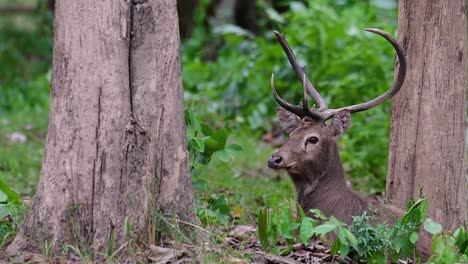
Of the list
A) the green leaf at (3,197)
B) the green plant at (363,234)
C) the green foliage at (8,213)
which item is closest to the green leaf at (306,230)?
the green plant at (363,234)

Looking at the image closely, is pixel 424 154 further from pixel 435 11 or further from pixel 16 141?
pixel 16 141

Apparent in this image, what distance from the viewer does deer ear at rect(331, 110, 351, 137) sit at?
22.8ft

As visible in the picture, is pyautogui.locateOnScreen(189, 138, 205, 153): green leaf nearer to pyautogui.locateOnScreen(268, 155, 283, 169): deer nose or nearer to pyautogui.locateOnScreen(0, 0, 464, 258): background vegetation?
pyautogui.locateOnScreen(0, 0, 464, 258): background vegetation

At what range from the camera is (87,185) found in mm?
5594

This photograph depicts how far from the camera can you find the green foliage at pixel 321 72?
1026cm

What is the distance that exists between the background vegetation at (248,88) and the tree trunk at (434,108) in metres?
1.27

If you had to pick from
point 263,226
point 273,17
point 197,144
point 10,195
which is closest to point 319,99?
point 197,144

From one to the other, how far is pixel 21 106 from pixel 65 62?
24.5 ft

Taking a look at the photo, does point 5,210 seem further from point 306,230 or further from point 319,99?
point 319,99

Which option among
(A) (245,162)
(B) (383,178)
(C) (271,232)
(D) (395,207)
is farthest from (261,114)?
(C) (271,232)

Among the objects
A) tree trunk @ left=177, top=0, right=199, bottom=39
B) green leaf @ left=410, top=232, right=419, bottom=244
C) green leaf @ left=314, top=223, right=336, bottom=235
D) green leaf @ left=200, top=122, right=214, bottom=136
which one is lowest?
green leaf @ left=410, top=232, right=419, bottom=244

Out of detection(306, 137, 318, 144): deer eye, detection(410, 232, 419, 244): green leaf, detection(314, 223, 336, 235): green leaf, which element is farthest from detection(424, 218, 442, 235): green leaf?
detection(306, 137, 318, 144): deer eye

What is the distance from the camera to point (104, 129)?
560cm

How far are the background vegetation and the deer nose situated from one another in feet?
1.12
